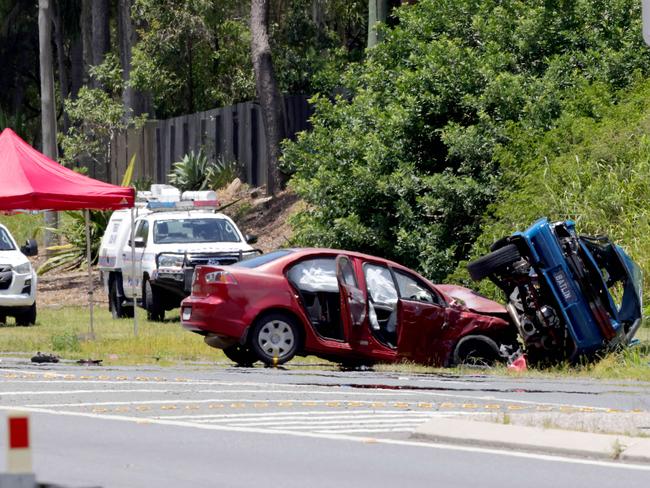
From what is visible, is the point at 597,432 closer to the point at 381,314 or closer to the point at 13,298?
the point at 381,314

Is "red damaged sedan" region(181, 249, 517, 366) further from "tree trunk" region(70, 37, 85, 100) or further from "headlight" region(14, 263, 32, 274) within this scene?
"tree trunk" region(70, 37, 85, 100)

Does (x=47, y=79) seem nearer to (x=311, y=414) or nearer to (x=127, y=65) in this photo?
(x=127, y=65)

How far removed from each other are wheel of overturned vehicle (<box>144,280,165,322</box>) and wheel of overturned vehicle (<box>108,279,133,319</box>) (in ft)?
4.38

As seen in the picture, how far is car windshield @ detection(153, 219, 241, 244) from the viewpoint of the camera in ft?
82.6

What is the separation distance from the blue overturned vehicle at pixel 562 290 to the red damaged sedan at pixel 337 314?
516 millimetres

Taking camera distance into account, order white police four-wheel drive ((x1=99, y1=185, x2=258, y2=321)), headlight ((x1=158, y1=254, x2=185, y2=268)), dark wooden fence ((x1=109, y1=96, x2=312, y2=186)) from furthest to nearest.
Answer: dark wooden fence ((x1=109, y1=96, x2=312, y2=186)), headlight ((x1=158, y1=254, x2=185, y2=268)), white police four-wheel drive ((x1=99, y1=185, x2=258, y2=321))

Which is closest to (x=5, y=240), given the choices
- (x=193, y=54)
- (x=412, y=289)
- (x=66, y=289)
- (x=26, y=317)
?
(x=26, y=317)

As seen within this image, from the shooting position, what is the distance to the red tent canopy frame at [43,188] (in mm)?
20047

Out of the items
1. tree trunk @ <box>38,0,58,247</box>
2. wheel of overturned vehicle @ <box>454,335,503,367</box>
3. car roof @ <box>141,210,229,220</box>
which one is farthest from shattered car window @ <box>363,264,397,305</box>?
tree trunk @ <box>38,0,58,247</box>

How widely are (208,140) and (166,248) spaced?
16.2 meters

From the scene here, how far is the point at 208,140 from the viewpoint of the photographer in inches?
1603

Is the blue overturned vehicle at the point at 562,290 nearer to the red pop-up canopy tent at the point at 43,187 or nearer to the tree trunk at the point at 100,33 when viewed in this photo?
the red pop-up canopy tent at the point at 43,187

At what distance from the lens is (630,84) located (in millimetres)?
25891

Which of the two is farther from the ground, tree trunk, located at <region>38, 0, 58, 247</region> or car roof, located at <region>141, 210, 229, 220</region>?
tree trunk, located at <region>38, 0, 58, 247</region>
